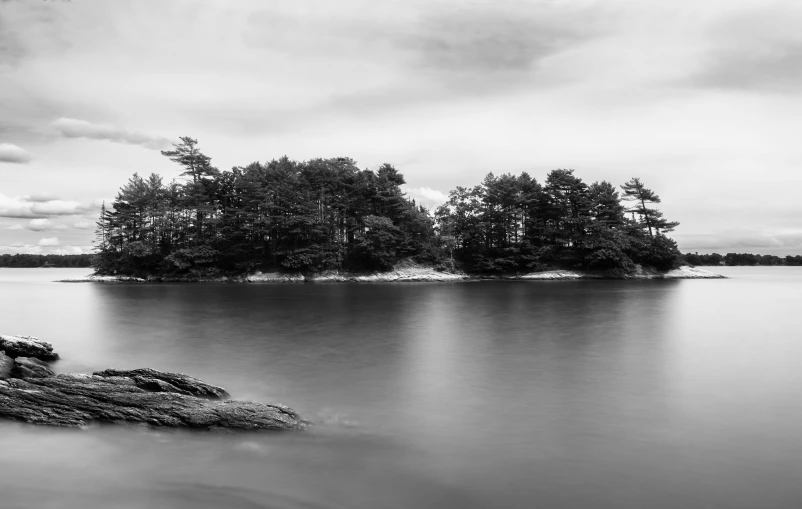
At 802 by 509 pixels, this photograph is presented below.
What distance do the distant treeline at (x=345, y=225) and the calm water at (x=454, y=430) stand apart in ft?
143

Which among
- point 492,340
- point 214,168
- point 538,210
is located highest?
point 214,168

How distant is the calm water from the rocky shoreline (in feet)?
139

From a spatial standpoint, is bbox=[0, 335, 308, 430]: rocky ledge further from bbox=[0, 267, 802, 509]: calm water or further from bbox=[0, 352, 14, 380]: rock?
Answer: bbox=[0, 352, 14, 380]: rock

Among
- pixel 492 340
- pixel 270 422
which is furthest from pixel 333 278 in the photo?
pixel 270 422

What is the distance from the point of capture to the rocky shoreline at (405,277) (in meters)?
59.9

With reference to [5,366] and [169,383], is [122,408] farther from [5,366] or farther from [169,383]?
[5,366]

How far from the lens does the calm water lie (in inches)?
203

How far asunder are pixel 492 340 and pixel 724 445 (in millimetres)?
9721

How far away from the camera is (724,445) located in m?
6.53

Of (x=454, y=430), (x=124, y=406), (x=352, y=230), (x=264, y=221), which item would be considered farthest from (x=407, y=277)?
(x=124, y=406)

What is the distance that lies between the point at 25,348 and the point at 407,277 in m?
51.7

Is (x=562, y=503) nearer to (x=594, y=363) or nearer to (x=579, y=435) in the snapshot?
(x=579, y=435)

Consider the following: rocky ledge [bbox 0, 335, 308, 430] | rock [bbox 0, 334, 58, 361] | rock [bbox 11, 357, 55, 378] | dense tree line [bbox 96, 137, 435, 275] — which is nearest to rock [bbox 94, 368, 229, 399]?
rocky ledge [bbox 0, 335, 308, 430]

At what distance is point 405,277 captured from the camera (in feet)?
205
